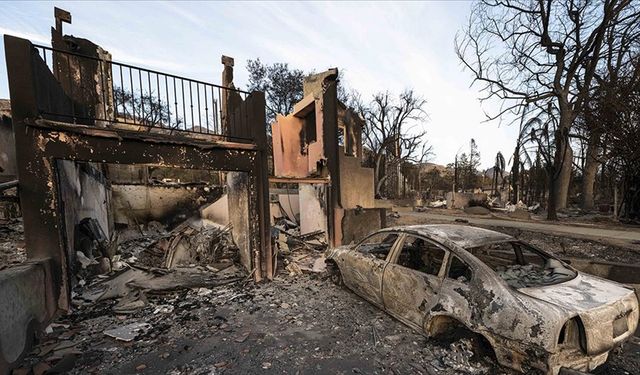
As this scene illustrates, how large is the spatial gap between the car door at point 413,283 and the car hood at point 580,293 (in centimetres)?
96

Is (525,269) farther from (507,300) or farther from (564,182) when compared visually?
(564,182)

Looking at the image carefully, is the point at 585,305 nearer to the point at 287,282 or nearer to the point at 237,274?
the point at 287,282

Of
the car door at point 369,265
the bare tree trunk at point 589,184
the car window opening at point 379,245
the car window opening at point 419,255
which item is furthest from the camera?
the bare tree trunk at point 589,184

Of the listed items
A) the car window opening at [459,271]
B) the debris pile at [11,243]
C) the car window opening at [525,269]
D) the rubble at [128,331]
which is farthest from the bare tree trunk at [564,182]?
the debris pile at [11,243]

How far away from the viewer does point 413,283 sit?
3.73 meters

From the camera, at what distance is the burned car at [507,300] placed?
101 inches

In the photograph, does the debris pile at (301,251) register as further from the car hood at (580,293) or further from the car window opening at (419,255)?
the car hood at (580,293)

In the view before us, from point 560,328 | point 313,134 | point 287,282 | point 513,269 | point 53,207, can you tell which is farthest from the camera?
point 313,134

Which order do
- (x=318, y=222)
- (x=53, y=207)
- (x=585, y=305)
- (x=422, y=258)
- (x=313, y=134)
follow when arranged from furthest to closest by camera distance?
(x=313, y=134) < (x=318, y=222) < (x=422, y=258) < (x=53, y=207) < (x=585, y=305)

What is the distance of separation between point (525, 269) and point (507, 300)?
1334 millimetres

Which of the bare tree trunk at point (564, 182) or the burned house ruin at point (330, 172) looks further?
the bare tree trunk at point (564, 182)

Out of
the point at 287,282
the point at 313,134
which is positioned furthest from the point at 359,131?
the point at 287,282

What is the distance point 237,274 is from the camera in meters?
6.52

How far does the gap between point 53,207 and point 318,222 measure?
257 inches
